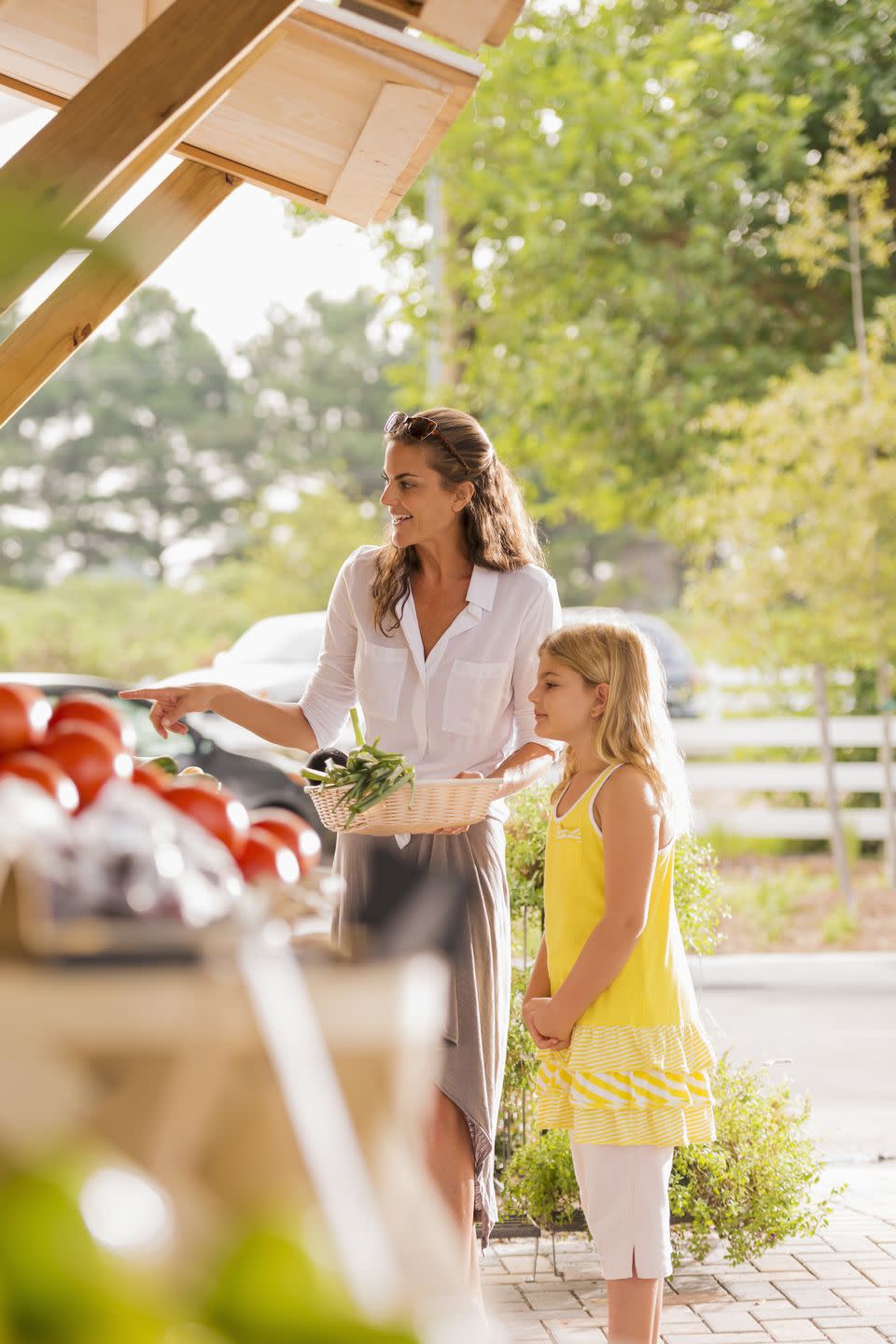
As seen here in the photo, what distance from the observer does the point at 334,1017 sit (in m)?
0.66

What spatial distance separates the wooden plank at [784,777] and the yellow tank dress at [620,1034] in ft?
31.9

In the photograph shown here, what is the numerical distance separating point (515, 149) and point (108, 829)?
12.3 meters

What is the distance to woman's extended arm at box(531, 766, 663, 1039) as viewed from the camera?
2742 millimetres

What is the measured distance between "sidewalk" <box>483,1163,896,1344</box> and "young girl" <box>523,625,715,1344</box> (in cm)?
66

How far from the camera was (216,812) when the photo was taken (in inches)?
40.1

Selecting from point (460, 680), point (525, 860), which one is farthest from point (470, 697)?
point (525, 860)

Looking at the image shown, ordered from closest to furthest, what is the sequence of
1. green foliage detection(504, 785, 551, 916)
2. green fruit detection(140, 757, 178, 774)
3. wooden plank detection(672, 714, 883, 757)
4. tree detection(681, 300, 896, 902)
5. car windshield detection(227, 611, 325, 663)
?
green fruit detection(140, 757, 178, 774) < green foliage detection(504, 785, 551, 916) < tree detection(681, 300, 896, 902) < car windshield detection(227, 611, 325, 663) < wooden plank detection(672, 714, 883, 757)

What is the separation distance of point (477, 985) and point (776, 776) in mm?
10307

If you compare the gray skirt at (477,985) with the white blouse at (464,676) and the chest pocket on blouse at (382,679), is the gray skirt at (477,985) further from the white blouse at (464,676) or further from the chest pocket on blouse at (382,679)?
the chest pocket on blouse at (382,679)

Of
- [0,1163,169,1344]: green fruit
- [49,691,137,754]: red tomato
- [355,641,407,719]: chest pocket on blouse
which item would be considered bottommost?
[0,1163,169,1344]: green fruit

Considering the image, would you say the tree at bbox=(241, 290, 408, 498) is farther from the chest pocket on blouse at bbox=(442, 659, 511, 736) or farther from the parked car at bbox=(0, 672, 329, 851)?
the chest pocket on blouse at bbox=(442, 659, 511, 736)

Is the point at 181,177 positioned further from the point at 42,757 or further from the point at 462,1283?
the point at 462,1283

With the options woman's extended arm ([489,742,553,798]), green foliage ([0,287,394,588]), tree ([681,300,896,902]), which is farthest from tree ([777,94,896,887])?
green foliage ([0,287,394,588])

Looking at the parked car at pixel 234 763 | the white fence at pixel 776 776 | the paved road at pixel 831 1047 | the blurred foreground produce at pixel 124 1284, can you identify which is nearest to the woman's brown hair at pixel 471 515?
the paved road at pixel 831 1047
